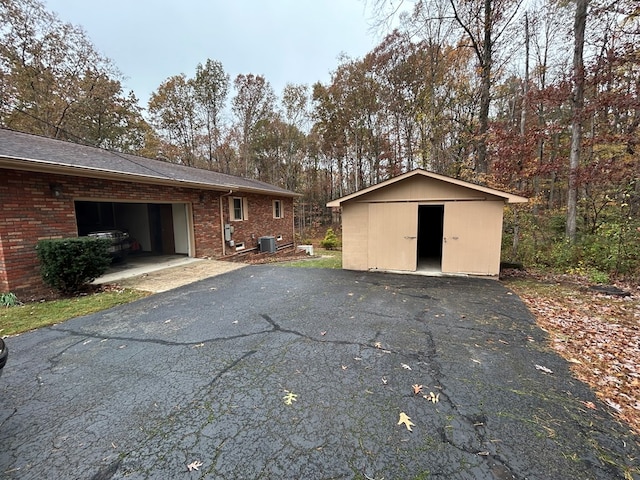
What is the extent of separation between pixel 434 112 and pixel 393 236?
Result: 943 centimetres

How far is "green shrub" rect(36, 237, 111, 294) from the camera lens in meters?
5.27

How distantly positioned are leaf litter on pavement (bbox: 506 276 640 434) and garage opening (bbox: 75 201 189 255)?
407 inches

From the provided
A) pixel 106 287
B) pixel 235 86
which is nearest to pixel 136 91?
pixel 235 86

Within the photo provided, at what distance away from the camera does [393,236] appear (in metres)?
7.84

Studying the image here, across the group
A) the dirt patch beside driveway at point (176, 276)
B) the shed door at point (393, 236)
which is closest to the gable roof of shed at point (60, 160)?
the dirt patch beside driveway at point (176, 276)

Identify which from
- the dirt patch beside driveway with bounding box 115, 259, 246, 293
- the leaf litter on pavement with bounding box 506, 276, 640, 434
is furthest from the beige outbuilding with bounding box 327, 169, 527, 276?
the dirt patch beside driveway with bounding box 115, 259, 246, 293

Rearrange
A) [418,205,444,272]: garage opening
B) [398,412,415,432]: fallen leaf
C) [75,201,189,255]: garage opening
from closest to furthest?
1. [398,412,415,432]: fallen leaf
2. [75,201,189,255]: garage opening
3. [418,205,444,272]: garage opening

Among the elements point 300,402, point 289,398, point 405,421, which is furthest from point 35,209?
point 405,421

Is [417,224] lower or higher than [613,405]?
higher

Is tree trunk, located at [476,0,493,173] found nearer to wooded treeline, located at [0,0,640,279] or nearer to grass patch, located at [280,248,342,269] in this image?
wooded treeline, located at [0,0,640,279]

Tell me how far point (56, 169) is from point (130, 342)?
463 cm

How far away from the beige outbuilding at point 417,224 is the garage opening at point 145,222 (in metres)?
6.12

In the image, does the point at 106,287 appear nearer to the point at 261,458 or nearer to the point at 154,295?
the point at 154,295

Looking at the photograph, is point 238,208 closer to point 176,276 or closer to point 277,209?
point 277,209
